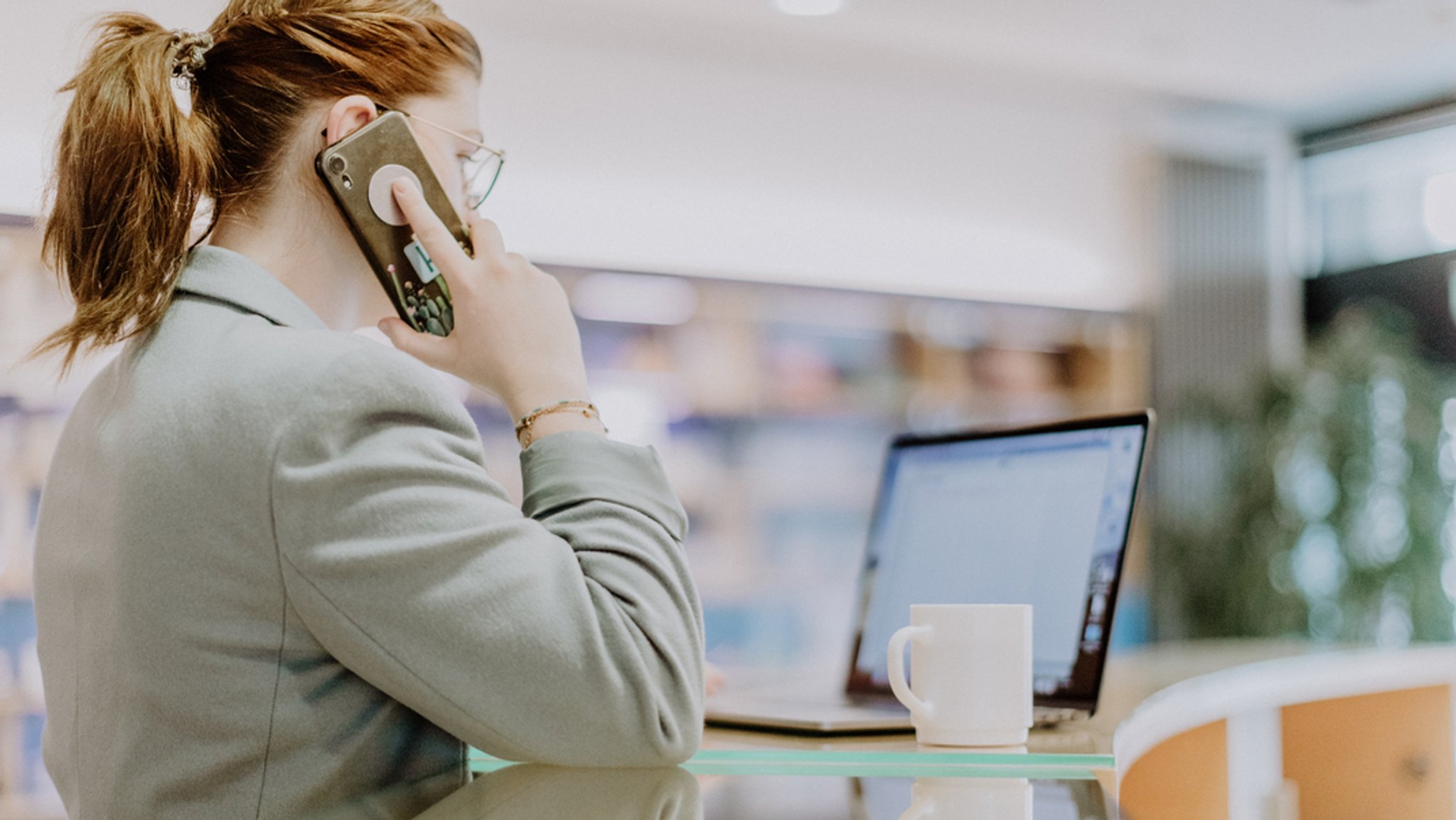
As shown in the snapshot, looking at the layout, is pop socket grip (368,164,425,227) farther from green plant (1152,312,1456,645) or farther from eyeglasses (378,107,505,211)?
green plant (1152,312,1456,645)

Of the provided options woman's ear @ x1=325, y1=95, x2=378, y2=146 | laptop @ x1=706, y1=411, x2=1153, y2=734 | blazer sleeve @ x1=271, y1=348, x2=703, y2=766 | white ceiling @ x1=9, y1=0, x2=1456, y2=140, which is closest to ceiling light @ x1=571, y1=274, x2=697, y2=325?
white ceiling @ x1=9, y1=0, x2=1456, y2=140

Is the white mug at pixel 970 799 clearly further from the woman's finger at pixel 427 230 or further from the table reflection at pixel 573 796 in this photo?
the woman's finger at pixel 427 230

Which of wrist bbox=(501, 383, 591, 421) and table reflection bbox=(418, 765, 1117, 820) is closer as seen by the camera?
table reflection bbox=(418, 765, 1117, 820)

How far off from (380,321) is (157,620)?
15.0 inches

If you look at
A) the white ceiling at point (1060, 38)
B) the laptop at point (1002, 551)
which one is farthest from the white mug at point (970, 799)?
the white ceiling at point (1060, 38)

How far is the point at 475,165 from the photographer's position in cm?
109

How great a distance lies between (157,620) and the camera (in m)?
0.75

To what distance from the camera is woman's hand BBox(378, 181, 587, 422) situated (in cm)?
95

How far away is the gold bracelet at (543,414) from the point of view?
3.01 ft

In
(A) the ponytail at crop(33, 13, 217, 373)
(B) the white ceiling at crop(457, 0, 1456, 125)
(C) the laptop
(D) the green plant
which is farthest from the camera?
(D) the green plant

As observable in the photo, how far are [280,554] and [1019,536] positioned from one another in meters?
0.74

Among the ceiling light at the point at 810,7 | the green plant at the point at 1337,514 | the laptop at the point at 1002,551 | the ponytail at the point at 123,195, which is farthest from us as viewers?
the green plant at the point at 1337,514

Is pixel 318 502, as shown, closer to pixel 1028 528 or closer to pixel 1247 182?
pixel 1028 528

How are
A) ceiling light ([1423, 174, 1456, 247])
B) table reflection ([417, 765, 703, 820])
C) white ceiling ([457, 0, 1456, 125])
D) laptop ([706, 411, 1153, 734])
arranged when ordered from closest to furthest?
table reflection ([417, 765, 703, 820])
laptop ([706, 411, 1153, 734])
white ceiling ([457, 0, 1456, 125])
ceiling light ([1423, 174, 1456, 247])
